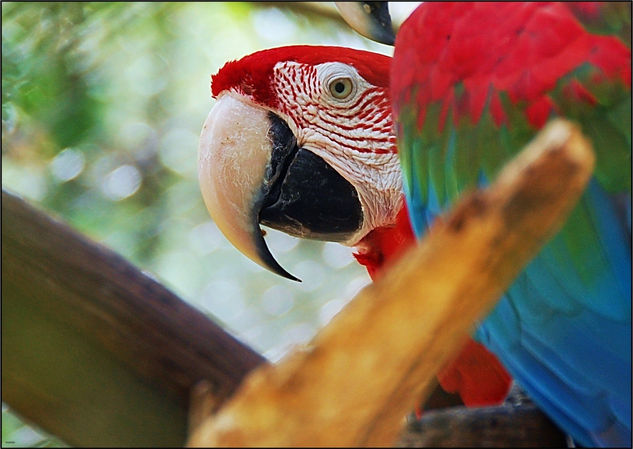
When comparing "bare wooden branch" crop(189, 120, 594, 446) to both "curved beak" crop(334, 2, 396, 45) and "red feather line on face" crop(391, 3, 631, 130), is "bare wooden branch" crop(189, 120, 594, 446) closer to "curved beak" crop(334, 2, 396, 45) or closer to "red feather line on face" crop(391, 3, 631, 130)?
"red feather line on face" crop(391, 3, 631, 130)

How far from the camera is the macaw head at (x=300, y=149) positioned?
142 centimetres

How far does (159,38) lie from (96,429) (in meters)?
2.32

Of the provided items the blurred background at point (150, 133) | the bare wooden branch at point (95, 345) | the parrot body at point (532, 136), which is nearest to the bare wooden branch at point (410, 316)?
the bare wooden branch at point (95, 345)

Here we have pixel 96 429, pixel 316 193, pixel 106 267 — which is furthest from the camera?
pixel 316 193

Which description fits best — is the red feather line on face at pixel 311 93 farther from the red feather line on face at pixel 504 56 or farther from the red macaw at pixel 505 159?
the red feather line on face at pixel 504 56

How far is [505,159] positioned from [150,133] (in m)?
2.32

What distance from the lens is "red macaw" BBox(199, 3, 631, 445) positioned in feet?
3.34

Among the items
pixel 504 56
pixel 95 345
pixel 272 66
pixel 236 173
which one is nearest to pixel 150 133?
pixel 272 66

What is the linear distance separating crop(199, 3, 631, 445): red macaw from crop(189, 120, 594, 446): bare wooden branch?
53cm

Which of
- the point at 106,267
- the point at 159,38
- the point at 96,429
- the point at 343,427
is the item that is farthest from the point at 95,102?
the point at 343,427

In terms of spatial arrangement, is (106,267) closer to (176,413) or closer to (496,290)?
(176,413)

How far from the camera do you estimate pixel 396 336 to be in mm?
526

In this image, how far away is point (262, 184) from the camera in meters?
1.42

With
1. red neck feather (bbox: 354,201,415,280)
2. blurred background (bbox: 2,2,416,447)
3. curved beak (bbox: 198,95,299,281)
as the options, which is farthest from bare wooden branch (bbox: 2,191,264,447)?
blurred background (bbox: 2,2,416,447)
